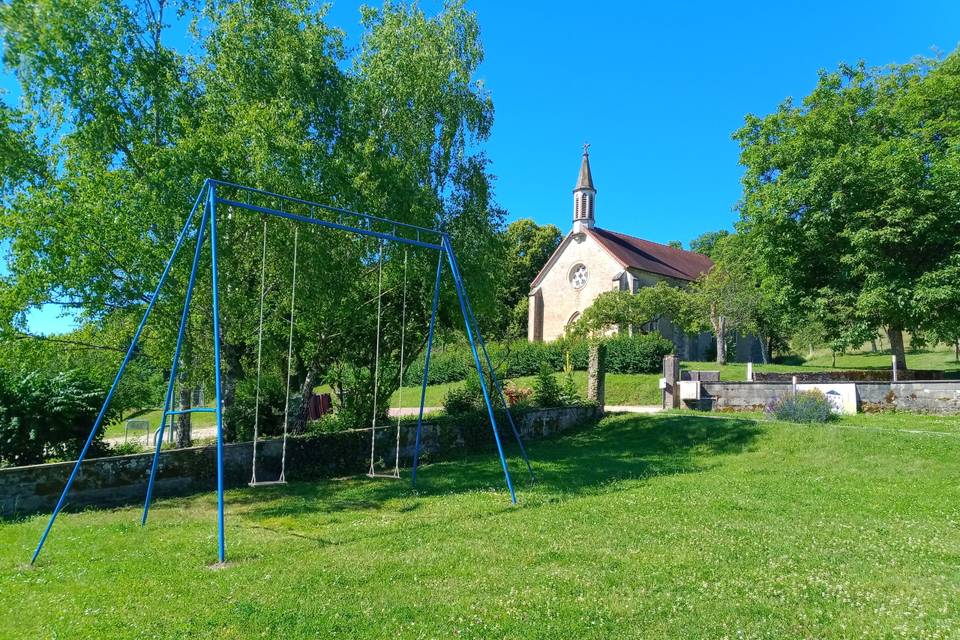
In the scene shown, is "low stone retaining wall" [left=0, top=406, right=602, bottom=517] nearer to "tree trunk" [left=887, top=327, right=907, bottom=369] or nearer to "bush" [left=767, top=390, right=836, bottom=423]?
"bush" [left=767, top=390, right=836, bottom=423]

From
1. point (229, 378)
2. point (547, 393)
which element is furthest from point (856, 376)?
point (229, 378)

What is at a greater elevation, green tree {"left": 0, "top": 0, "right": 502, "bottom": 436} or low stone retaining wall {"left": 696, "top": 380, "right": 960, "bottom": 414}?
green tree {"left": 0, "top": 0, "right": 502, "bottom": 436}

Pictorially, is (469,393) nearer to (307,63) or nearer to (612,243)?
(307,63)

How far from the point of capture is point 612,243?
158 ft

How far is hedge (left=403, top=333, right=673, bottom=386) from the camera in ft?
95.5

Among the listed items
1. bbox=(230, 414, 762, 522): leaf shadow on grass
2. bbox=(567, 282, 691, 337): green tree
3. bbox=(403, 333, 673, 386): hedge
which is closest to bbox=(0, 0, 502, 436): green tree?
bbox=(230, 414, 762, 522): leaf shadow on grass

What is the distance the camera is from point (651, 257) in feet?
168

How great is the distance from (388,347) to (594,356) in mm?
6928

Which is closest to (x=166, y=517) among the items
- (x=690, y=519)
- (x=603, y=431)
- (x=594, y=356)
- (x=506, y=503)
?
(x=506, y=503)

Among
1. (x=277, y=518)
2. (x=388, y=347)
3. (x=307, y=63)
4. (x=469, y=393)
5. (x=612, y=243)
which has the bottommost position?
(x=277, y=518)

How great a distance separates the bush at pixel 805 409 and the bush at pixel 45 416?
15220 millimetres

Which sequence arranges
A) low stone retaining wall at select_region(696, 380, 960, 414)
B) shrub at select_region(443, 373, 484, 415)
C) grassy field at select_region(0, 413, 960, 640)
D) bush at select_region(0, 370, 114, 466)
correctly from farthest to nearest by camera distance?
low stone retaining wall at select_region(696, 380, 960, 414), shrub at select_region(443, 373, 484, 415), bush at select_region(0, 370, 114, 466), grassy field at select_region(0, 413, 960, 640)

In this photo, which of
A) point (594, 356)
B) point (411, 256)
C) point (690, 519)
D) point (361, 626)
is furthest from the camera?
point (594, 356)

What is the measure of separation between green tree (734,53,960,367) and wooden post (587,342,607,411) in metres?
9.26
